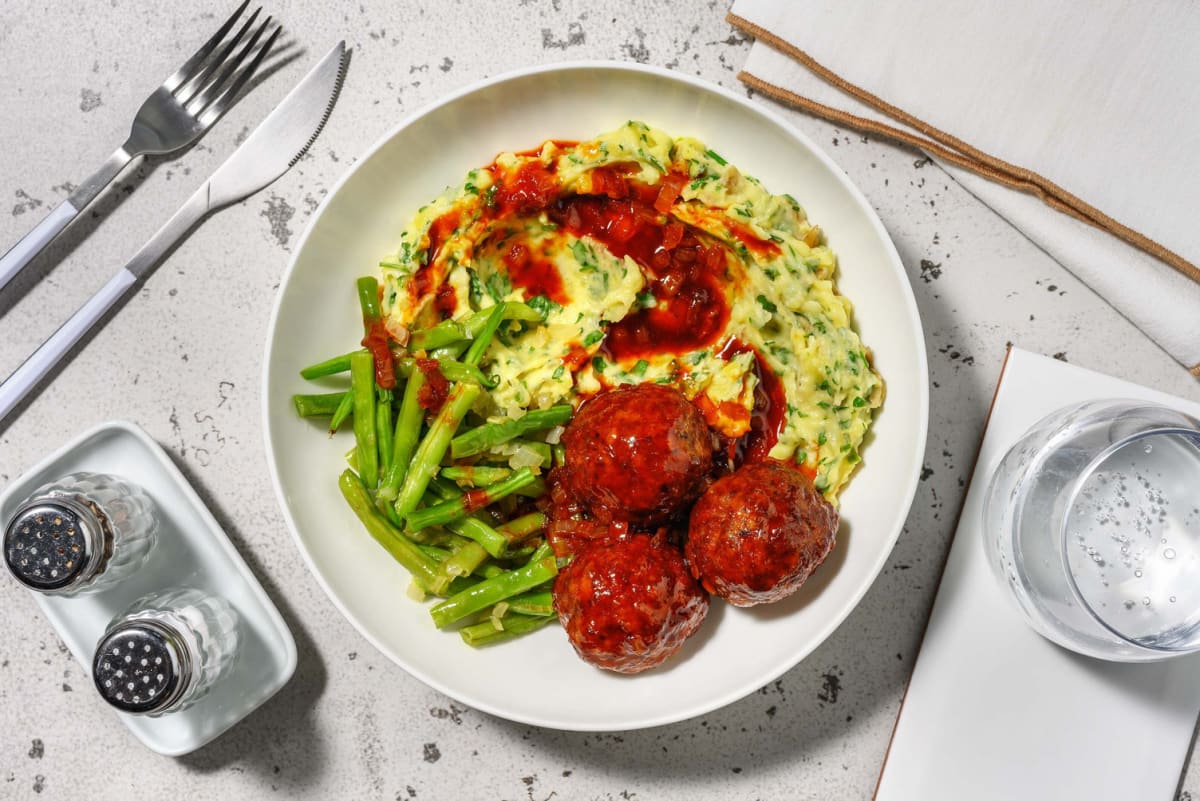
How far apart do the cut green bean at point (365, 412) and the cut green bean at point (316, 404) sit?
7 centimetres

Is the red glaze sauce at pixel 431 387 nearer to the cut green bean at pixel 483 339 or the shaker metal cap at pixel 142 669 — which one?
the cut green bean at pixel 483 339

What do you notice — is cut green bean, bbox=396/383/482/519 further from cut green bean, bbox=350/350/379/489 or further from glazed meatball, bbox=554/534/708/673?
glazed meatball, bbox=554/534/708/673

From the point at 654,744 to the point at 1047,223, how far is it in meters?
2.30

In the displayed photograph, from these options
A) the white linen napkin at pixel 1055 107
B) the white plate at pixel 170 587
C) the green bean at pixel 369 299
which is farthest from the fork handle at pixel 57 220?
the white linen napkin at pixel 1055 107

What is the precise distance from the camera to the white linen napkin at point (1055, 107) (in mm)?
2941

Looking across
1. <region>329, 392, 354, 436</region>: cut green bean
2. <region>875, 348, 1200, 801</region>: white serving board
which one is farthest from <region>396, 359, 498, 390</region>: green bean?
<region>875, 348, 1200, 801</region>: white serving board

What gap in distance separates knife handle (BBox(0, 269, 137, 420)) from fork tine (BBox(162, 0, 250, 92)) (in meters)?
0.69

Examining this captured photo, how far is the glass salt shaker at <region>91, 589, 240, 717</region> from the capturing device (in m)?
2.69

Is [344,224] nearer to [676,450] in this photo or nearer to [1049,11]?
[676,450]

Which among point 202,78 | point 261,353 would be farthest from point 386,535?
point 202,78

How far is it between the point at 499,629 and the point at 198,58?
224 cm

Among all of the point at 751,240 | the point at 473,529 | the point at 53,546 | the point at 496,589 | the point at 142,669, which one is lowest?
the point at 142,669

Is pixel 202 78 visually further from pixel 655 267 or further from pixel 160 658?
pixel 160 658

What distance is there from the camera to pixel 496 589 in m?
2.69
